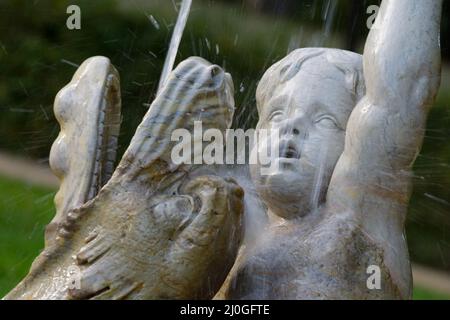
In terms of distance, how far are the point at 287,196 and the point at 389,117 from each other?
468 millimetres

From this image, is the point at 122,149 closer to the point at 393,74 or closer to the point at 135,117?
the point at 135,117

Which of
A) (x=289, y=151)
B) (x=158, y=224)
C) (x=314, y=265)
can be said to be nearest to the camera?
(x=158, y=224)

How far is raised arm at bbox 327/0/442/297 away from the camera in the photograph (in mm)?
4008

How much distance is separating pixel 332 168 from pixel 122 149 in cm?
434

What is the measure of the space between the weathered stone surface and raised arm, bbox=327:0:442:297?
0.41 m

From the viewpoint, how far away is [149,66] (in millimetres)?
9133

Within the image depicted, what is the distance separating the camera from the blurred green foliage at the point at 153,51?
8484 millimetres

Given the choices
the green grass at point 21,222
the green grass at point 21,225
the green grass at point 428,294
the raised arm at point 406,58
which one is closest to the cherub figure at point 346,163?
the raised arm at point 406,58

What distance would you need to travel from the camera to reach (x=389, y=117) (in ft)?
13.1

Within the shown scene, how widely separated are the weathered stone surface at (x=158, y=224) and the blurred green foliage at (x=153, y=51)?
13.0 feet

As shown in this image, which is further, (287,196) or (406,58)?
(287,196)

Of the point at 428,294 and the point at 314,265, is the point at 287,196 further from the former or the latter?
the point at 428,294

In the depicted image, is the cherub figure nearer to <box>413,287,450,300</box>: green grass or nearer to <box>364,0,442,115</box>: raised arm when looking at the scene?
<box>364,0,442,115</box>: raised arm

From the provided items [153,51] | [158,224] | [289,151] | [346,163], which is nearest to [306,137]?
[289,151]
